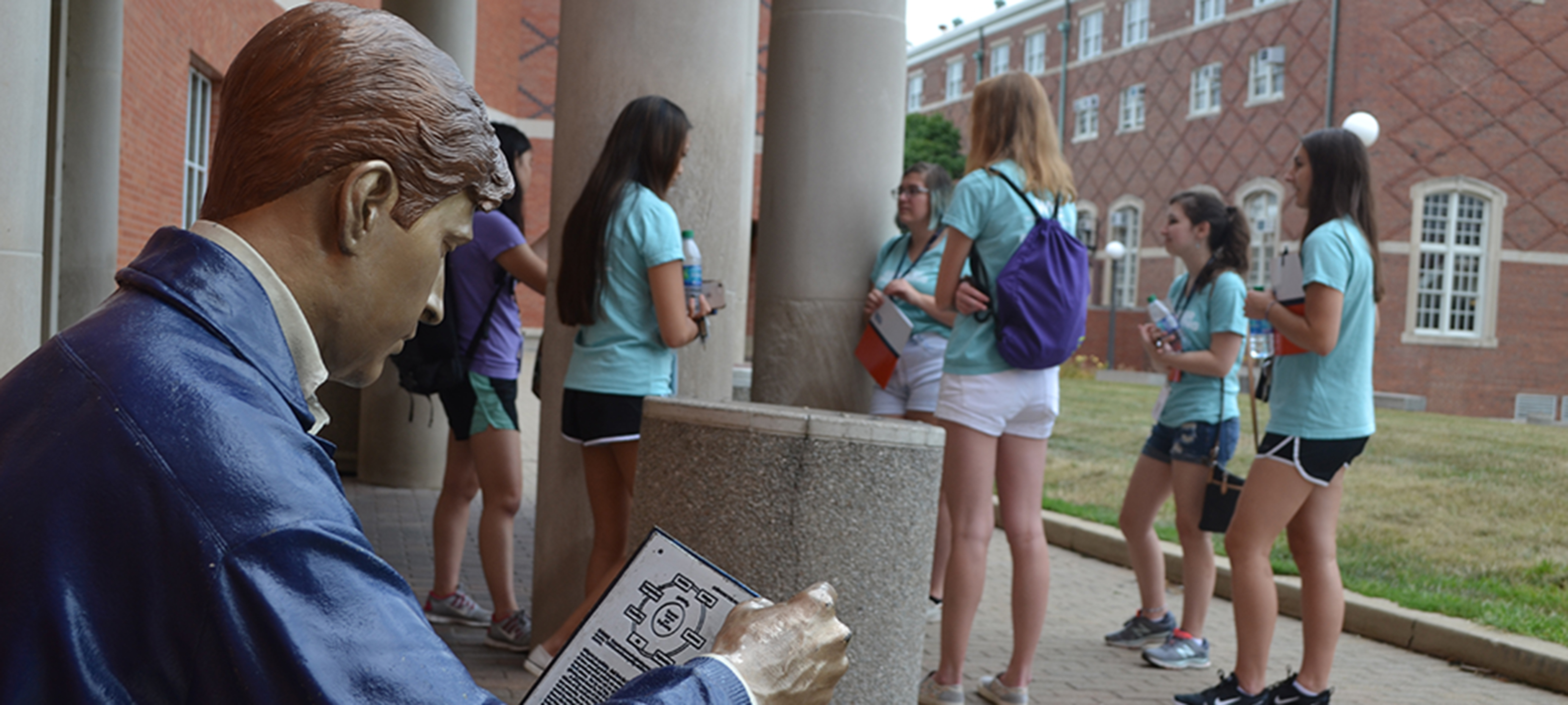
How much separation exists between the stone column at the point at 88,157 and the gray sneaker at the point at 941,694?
22.4 feet

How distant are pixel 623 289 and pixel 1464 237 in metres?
35.9

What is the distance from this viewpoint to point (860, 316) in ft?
21.4

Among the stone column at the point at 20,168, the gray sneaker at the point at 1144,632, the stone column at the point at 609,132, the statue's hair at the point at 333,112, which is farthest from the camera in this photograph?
the gray sneaker at the point at 1144,632

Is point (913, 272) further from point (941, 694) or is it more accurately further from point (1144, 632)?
point (1144, 632)

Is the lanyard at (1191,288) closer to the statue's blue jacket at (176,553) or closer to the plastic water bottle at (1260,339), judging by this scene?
the plastic water bottle at (1260,339)

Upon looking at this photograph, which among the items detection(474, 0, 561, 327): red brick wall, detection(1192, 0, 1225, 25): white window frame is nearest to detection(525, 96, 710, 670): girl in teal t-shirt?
detection(474, 0, 561, 327): red brick wall

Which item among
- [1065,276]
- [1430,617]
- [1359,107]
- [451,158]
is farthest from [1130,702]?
[1359,107]

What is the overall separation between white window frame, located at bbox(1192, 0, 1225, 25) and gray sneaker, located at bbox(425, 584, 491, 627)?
3837 centimetres

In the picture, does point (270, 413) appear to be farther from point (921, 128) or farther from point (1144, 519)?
point (921, 128)

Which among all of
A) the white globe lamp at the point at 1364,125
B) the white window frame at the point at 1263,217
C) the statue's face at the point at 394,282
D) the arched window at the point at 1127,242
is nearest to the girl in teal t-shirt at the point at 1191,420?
the white globe lamp at the point at 1364,125

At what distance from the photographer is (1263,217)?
37.8 metres

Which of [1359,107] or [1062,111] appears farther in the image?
[1062,111]

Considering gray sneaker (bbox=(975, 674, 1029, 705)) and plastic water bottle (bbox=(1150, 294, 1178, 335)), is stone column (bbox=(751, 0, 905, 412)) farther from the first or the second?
gray sneaker (bbox=(975, 674, 1029, 705))

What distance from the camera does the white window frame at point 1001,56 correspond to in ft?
171
